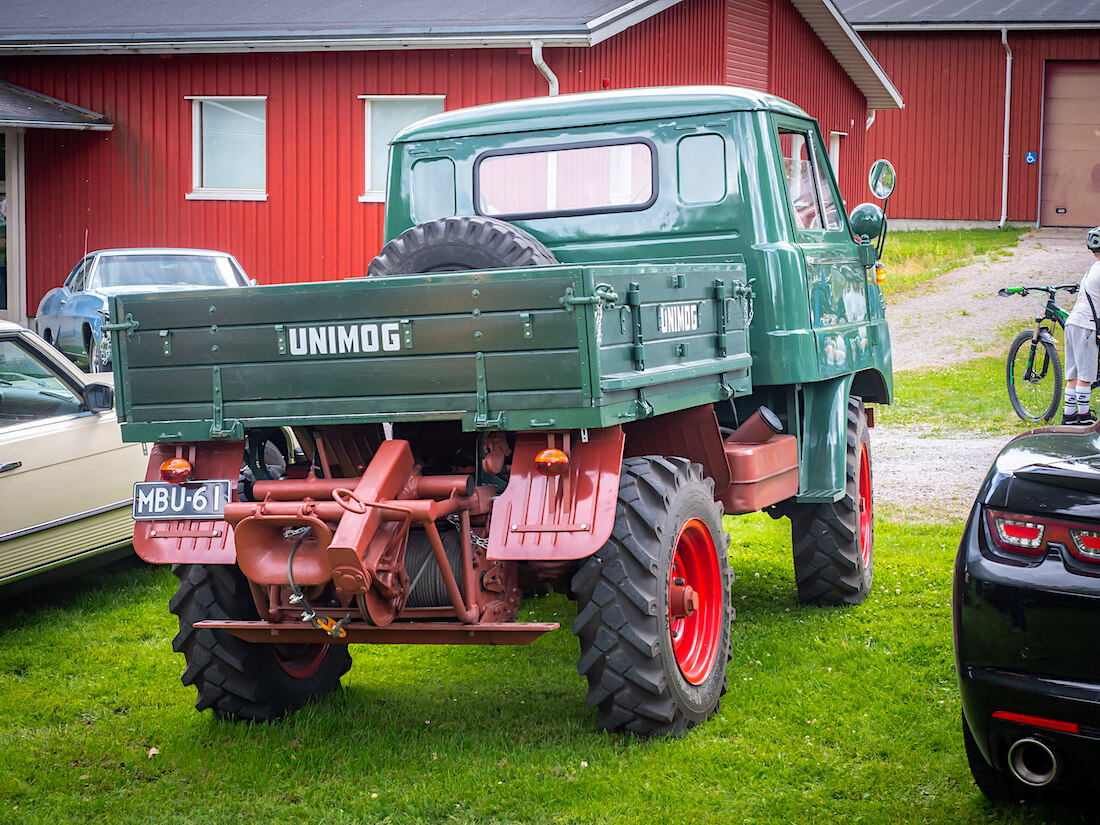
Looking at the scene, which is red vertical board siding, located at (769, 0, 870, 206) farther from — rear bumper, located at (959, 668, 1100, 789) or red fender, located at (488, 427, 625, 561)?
rear bumper, located at (959, 668, 1100, 789)

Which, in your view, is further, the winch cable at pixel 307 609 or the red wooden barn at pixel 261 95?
the red wooden barn at pixel 261 95

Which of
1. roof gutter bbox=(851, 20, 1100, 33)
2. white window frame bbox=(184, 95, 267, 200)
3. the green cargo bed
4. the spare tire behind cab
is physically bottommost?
the green cargo bed

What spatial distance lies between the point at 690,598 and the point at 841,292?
7.72 ft

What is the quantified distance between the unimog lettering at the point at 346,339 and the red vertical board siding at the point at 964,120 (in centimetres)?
A: 2586

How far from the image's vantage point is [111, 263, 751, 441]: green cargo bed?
4.17m

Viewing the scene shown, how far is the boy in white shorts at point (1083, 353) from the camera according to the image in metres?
11.6

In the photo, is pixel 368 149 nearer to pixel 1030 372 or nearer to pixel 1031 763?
pixel 1030 372

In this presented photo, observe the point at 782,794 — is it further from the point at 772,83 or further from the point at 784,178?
the point at 772,83

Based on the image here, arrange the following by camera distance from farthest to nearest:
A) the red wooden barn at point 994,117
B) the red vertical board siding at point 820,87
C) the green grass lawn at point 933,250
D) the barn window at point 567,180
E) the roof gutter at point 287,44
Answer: the red wooden barn at point 994,117
the green grass lawn at point 933,250
the red vertical board siding at point 820,87
the roof gutter at point 287,44
the barn window at point 567,180

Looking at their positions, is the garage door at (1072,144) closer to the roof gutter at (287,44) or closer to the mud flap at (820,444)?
the roof gutter at (287,44)

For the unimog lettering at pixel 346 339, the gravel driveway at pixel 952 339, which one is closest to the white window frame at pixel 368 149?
the gravel driveway at pixel 952 339

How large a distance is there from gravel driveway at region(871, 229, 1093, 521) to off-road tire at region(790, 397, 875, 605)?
2.24m

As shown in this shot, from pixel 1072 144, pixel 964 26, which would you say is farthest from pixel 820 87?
pixel 1072 144

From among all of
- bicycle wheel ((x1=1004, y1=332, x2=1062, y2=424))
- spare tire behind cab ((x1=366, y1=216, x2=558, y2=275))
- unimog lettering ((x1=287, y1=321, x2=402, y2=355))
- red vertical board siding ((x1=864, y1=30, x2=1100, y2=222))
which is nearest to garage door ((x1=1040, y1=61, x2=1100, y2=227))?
red vertical board siding ((x1=864, y1=30, x2=1100, y2=222))
